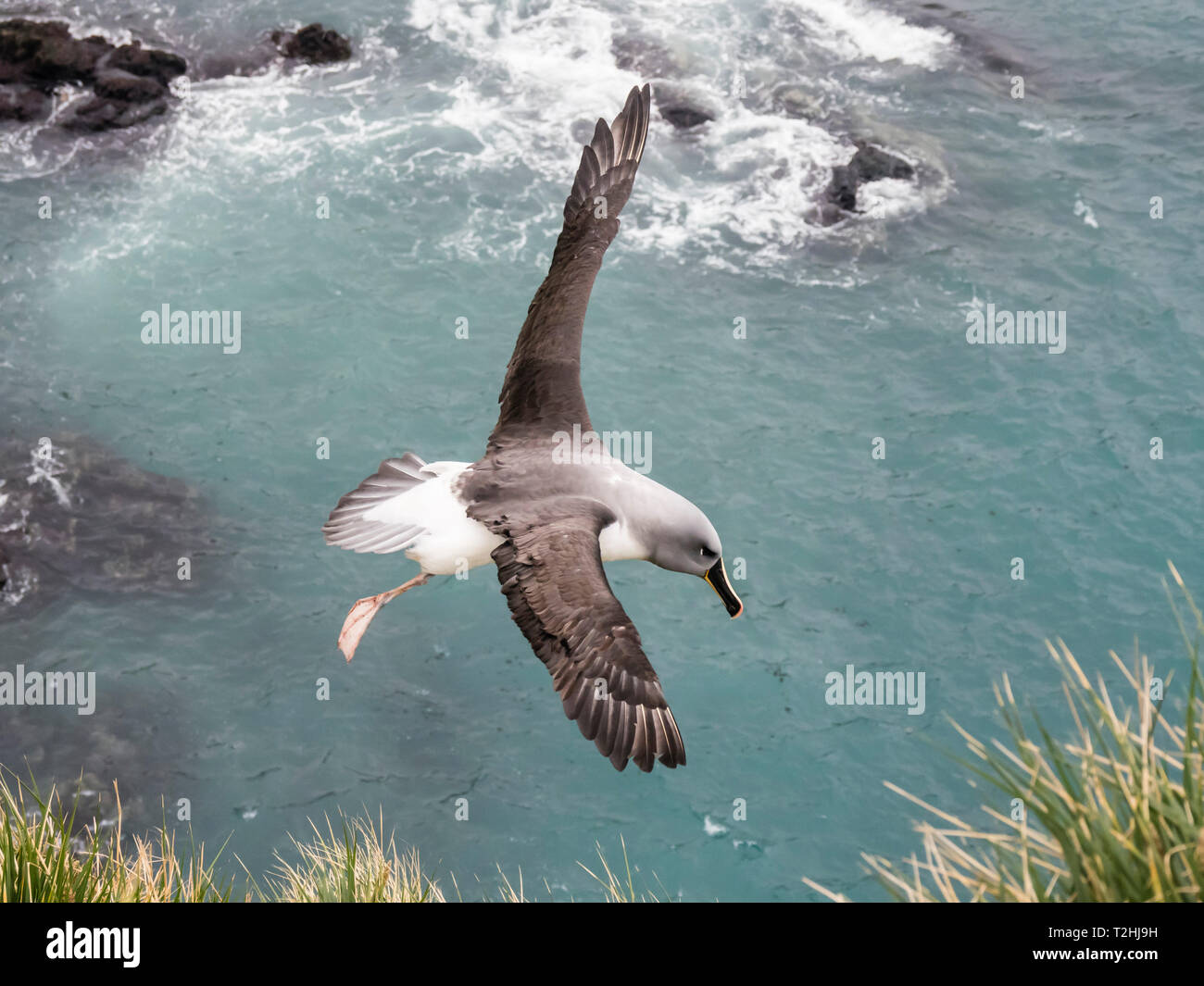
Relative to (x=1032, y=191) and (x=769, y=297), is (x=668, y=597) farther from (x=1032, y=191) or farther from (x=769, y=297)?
(x=1032, y=191)

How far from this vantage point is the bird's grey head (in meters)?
8.84

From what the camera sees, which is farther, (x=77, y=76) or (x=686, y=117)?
(x=686, y=117)

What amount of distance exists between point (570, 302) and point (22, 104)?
19609 millimetres

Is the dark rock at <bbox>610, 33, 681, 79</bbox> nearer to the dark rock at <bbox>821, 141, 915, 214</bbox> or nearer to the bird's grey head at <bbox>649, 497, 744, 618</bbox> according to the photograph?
the dark rock at <bbox>821, 141, 915, 214</bbox>

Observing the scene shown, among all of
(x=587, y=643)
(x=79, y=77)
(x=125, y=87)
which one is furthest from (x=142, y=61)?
(x=587, y=643)

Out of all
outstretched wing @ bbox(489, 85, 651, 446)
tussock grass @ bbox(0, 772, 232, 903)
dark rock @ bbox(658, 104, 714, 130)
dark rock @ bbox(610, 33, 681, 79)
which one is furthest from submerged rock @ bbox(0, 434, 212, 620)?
dark rock @ bbox(610, 33, 681, 79)

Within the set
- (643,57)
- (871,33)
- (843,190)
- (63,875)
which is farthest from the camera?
(871,33)

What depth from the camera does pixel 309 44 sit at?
89.5 feet

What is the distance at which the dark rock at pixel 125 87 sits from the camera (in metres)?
25.4
